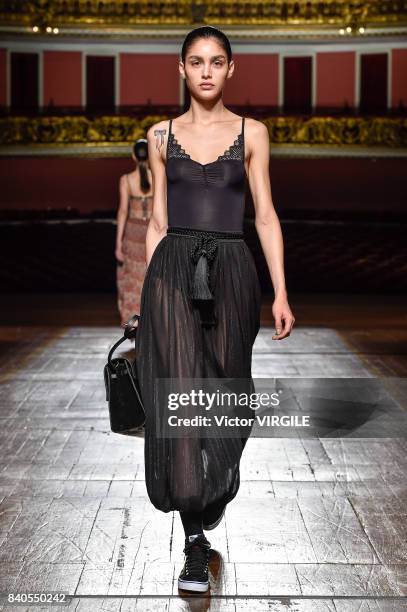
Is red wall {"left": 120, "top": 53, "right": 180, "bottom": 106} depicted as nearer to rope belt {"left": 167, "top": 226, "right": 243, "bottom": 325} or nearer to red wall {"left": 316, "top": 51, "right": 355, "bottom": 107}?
red wall {"left": 316, "top": 51, "right": 355, "bottom": 107}

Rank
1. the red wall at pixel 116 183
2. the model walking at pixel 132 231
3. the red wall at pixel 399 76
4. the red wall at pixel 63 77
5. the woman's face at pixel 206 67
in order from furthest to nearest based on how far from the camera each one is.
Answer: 1. the red wall at pixel 63 77
2. the red wall at pixel 399 76
3. the red wall at pixel 116 183
4. the model walking at pixel 132 231
5. the woman's face at pixel 206 67

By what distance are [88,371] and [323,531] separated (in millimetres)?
4372

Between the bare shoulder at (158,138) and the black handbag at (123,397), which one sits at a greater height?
the bare shoulder at (158,138)

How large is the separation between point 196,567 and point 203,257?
2.98ft

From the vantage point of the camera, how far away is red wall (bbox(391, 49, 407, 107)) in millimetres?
25156

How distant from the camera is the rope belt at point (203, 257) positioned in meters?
3.40

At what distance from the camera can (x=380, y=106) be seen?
25.3 metres

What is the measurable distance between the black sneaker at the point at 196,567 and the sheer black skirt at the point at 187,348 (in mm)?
119

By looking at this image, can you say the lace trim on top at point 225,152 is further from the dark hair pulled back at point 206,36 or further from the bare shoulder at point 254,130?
the dark hair pulled back at point 206,36

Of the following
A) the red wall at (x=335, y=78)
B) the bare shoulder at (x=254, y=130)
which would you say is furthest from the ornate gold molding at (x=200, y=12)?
the bare shoulder at (x=254, y=130)

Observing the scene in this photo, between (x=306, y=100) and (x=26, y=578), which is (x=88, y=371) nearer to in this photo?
(x=26, y=578)

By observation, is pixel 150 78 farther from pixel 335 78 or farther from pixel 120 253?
pixel 120 253

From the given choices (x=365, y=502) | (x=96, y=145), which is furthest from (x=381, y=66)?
(x=365, y=502)

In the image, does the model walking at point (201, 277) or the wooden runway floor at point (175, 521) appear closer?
the wooden runway floor at point (175, 521)
